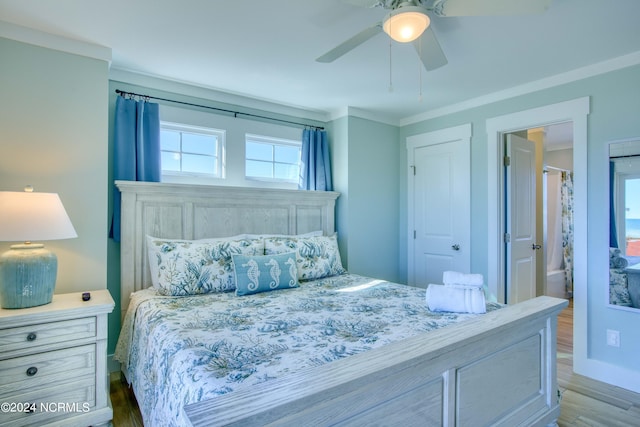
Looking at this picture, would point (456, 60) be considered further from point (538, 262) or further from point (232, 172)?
point (538, 262)

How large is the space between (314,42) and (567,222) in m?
5.37

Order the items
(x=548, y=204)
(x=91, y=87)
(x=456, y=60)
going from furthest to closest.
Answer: (x=548, y=204) < (x=456, y=60) < (x=91, y=87)

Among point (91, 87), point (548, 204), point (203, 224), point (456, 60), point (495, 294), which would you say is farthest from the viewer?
point (548, 204)

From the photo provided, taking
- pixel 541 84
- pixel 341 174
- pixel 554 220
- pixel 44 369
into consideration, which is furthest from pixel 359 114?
pixel 554 220

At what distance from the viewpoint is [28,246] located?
1.97 m

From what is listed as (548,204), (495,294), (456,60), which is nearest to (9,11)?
(456,60)

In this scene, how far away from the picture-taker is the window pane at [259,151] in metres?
3.47

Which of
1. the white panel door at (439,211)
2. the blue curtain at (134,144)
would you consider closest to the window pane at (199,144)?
the blue curtain at (134,144)

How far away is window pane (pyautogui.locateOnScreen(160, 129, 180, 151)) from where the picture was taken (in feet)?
9.87

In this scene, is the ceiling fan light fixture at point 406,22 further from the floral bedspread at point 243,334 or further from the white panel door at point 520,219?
the white panel door at point 520,219

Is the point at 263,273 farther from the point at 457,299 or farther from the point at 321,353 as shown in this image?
the point at 457,299

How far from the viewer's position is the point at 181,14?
1968 mm

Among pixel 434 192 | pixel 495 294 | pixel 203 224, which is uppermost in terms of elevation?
pixel 434 192

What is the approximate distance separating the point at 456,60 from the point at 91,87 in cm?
260
